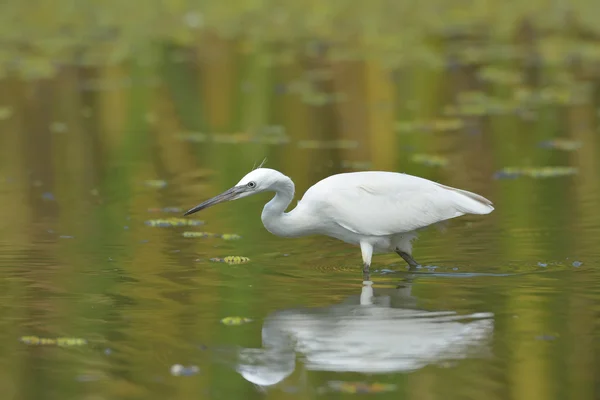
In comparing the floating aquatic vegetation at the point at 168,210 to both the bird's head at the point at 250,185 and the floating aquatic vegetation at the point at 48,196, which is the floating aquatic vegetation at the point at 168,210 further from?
the bird's head at the point at 250,185

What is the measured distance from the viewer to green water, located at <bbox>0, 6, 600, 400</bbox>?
6.49 metres

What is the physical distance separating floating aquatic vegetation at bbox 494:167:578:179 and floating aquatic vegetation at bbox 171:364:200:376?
665 centimetres

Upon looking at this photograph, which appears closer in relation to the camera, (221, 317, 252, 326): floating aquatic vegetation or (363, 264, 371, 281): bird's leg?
(221, 317, 252, 326): floating aquatic vegetation

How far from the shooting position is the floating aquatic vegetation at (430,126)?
1561 centimetres

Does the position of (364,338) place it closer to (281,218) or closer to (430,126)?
(281,218)

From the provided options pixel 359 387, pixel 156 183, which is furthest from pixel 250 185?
pixel 156 183

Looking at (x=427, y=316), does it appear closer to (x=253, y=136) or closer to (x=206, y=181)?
(x=206, y=181)

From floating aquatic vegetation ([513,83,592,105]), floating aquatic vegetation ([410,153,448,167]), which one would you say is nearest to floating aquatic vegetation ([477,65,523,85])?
floating aquatic vegetation ([513,83,592,105])

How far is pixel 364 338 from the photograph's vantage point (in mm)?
7070

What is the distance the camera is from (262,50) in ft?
78.2

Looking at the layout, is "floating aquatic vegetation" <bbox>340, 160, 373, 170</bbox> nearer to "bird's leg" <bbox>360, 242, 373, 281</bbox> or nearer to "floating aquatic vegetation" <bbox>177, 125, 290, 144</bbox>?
"floating aquatic vegetation" <bbox>177, 125, 290, 144</bbox>

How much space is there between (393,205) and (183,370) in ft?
9.41

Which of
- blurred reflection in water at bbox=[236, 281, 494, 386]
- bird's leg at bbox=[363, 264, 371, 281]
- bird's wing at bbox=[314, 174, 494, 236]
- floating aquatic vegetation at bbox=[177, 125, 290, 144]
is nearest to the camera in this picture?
blurred reflection in water at bbox=[236, 281, 494, 386]

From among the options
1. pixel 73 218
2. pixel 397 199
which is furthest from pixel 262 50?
pixel 397 199
